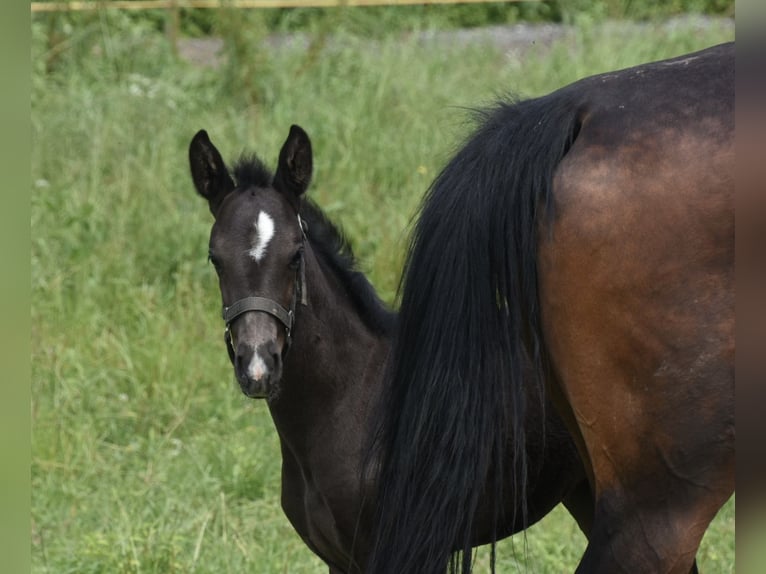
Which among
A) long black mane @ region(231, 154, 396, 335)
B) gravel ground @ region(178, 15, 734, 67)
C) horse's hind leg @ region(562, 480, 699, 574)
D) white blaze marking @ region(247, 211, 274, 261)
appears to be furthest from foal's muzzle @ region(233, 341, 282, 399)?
gravel ground @ region(178, 15, 734, 67)

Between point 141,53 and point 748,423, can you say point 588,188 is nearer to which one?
point 748,423

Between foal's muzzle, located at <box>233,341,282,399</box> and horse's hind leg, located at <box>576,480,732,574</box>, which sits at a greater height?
foal's muzzle, located at <box>233,341,282,399</box>

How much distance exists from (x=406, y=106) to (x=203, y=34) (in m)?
3.87

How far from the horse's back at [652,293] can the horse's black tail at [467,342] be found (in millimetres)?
78

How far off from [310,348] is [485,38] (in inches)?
308

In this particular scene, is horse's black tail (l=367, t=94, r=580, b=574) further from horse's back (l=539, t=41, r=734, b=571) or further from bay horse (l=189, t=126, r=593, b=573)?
bay horse (l=189, t=126, r=593, b=573)

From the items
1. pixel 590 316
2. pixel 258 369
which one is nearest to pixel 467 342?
pixel 590 316

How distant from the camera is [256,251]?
126 inches

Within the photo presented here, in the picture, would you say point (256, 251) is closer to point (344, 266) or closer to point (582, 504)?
point (344, 266)

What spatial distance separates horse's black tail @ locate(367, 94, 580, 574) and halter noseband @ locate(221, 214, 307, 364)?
33.4 inches

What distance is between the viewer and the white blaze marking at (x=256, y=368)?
3.02m

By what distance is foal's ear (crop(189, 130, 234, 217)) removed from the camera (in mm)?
3436

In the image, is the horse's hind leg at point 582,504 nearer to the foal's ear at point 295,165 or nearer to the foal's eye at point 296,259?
the foal's eye at point 296,259

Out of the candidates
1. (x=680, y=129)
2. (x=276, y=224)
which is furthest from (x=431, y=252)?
(x=276, y=224)
